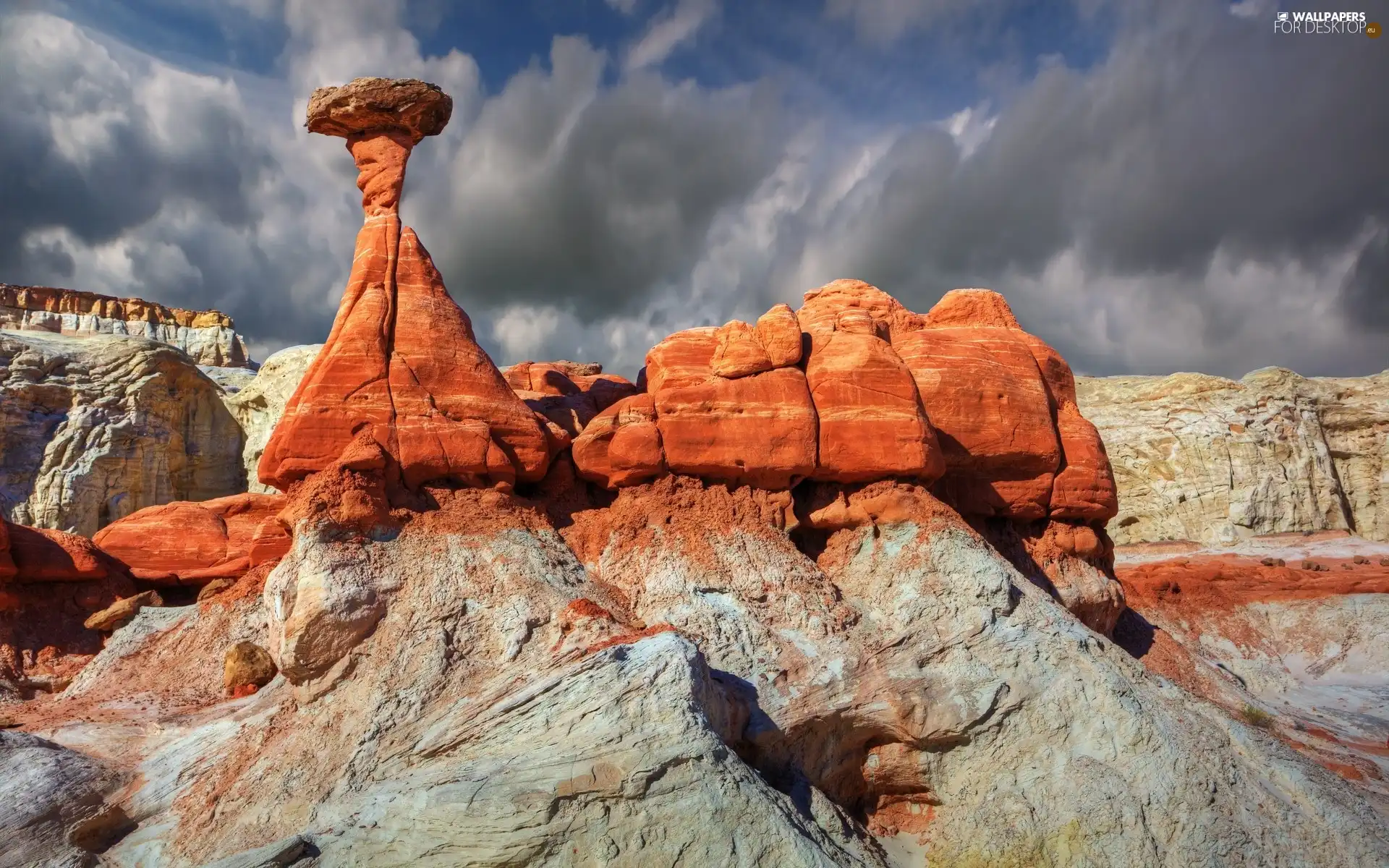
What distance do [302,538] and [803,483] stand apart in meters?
8.32

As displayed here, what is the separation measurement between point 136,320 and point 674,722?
187ft

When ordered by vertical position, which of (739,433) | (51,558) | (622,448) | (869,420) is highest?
(869,420)

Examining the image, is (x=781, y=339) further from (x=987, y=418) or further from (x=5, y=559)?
(x=5, y=559)

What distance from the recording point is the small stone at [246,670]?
1212 cm

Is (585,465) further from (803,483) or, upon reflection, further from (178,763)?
(178,763)

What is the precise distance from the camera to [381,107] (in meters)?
14.1

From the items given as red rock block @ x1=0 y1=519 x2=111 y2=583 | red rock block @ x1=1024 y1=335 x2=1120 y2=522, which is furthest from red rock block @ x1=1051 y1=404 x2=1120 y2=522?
red rock block @ x1=0 y1=519 x2=111 y2=583

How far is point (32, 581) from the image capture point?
15258 millimetres

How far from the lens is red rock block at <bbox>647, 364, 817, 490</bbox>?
45.2 feet

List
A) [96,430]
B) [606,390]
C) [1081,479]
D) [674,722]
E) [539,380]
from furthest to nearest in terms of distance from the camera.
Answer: [96,430] < [539,380] < [606,390] < [1081,479] < [674,722]

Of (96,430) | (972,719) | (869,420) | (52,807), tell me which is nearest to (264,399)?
(96,430)

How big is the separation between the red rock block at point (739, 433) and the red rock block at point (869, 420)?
379 millimetres

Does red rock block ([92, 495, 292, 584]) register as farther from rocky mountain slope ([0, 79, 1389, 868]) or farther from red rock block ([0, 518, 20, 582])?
red rock block ([0, 518, 20, 582])

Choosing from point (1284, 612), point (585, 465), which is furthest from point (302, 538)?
point (1284, 612)
